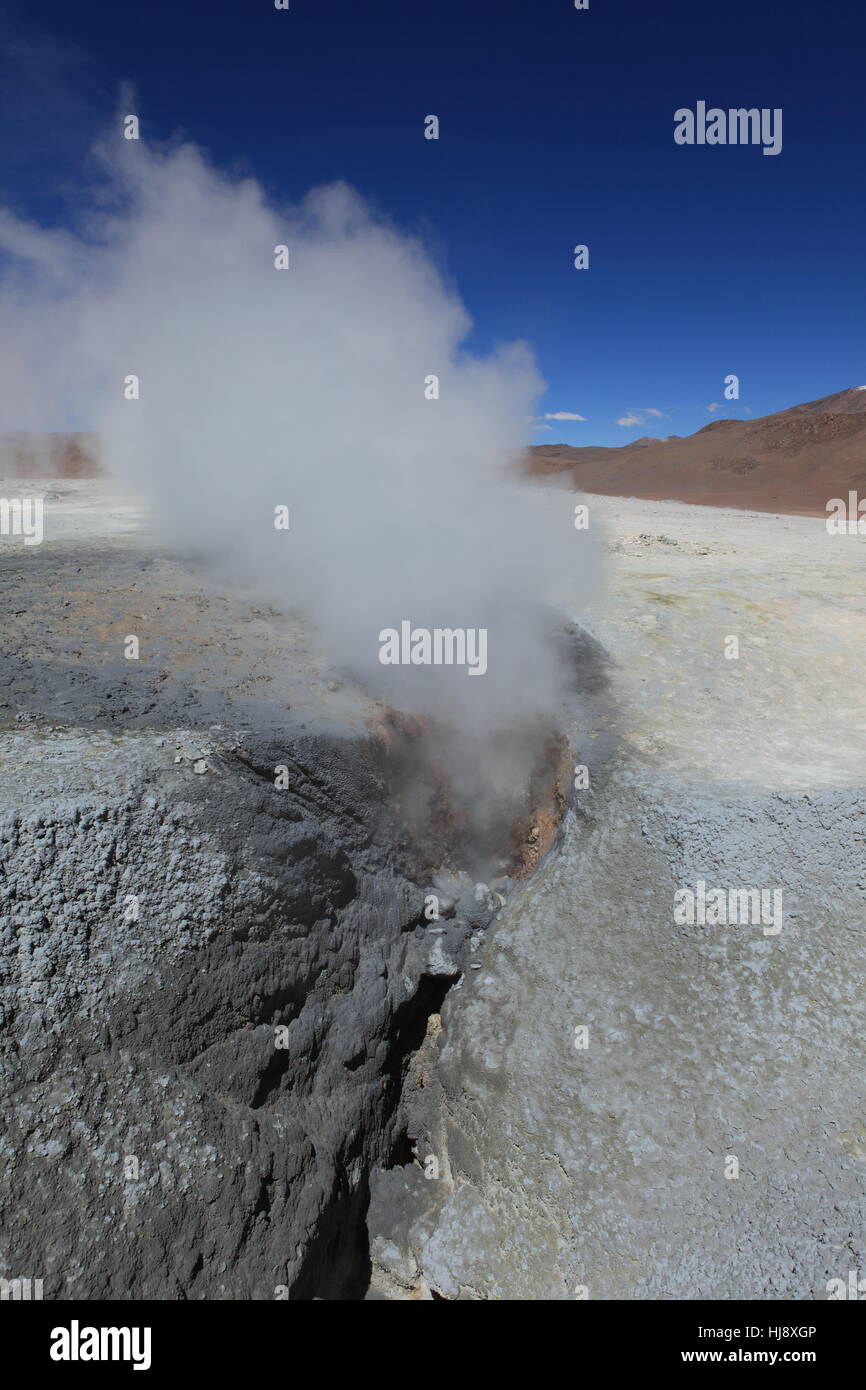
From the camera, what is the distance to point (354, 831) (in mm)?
3809

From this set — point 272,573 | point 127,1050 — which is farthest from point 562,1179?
point 272,573

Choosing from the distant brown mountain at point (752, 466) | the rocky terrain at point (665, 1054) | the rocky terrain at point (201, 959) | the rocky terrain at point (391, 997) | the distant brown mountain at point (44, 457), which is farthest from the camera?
the distant brown mountain at point (752, 466)

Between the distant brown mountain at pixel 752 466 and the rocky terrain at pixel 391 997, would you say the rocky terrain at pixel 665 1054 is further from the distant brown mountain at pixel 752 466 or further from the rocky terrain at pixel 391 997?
the distant brown mountain at pixel 752 466

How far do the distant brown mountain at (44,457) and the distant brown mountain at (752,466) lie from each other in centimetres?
1999

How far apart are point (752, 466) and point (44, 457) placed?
3288 centimetres

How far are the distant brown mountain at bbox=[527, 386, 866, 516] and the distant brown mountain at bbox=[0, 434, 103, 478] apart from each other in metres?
20.0

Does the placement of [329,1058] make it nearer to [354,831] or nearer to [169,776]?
[354,831]

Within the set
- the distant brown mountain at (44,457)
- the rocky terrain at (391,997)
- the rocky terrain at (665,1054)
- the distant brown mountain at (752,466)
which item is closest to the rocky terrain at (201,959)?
the rocky terrain at (391,997)

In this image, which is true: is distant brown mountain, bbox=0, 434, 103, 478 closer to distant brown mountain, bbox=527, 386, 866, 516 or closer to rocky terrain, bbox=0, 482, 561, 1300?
rocky terrain, bbox=0, 482, 561, 1300

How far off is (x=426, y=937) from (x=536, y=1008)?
822 millimetres

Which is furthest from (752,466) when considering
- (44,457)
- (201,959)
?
(201,959)

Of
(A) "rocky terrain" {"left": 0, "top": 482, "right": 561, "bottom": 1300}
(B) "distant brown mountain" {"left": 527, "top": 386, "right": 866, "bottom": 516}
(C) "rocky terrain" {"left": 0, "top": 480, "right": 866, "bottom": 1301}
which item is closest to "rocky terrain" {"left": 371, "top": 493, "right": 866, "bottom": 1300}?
(C) "rocky terrain" {"left": 0, "top": 480, "right": 866, "bottom": 1301}

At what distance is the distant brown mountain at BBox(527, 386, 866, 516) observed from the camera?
Answer: 93.5 feet

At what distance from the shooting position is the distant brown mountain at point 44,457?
700 inches
